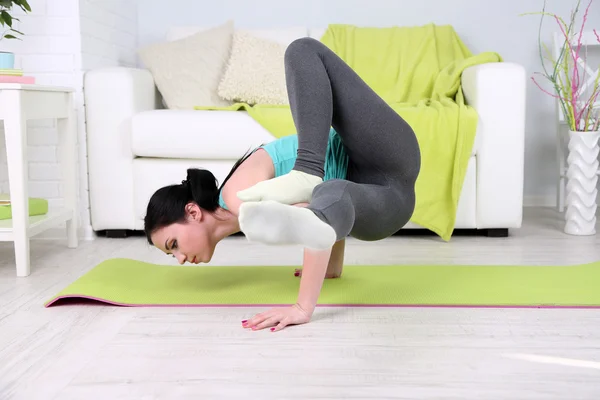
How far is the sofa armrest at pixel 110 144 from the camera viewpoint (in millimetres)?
2574

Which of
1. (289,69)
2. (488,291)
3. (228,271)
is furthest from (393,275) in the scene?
(289,69)

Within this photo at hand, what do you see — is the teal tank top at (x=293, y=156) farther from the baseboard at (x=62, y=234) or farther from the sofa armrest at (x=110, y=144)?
the baseboard at (x=62, y=234)

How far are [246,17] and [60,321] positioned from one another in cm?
224

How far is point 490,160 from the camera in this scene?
2520 mm

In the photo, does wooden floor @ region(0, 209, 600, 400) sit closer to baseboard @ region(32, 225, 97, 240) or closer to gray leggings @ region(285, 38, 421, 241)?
gray leggings @ region(285, 38, 421, 241)

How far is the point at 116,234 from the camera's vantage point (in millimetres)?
2664

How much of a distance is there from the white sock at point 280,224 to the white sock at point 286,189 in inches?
5.6

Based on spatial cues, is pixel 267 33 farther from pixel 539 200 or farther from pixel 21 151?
pixel 539 200

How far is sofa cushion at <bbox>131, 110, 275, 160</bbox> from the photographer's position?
2.47 m

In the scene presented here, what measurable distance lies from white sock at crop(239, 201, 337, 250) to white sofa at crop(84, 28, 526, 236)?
52.2 inches

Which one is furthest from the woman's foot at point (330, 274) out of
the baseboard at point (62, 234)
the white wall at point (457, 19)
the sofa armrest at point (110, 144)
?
the white wall at point (457, 19)

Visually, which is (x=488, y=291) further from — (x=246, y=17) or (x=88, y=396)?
(x=246, y=17)

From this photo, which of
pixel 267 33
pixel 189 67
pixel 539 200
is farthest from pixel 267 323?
pixel 539 200

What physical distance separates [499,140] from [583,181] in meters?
0.38
